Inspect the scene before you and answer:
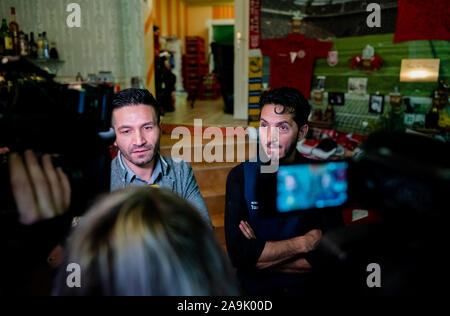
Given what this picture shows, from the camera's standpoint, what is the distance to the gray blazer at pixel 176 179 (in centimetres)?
135

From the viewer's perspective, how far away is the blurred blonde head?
42 centimetres

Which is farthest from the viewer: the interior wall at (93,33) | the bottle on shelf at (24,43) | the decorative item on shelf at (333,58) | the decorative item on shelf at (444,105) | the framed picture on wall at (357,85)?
the decorative item on shelf at (333,58)

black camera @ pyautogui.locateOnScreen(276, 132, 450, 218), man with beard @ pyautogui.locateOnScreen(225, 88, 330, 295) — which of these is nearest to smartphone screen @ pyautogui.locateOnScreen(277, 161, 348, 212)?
black camera @ pyautogui.locateOnScreen(276, 132, 450, 218)

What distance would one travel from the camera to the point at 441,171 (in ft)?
1.18

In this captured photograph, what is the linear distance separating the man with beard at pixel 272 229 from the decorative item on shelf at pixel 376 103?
2.34m

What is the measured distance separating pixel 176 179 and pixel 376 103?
2.70 meters

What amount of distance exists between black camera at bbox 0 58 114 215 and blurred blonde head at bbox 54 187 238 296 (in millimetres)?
44

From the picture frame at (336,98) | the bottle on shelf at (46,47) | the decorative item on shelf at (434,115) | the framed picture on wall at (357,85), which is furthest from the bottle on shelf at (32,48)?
the decorative item on shelf at (434,115)

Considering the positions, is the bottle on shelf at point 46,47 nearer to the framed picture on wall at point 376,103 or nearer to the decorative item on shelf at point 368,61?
the decorative item on shelf at point 368,61

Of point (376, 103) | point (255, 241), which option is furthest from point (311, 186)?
point (376, 103)

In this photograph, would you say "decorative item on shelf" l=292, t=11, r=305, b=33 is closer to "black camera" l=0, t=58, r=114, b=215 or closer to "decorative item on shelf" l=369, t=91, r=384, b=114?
"decorative item on shelf" l=369, t=91, r=384, b=114
